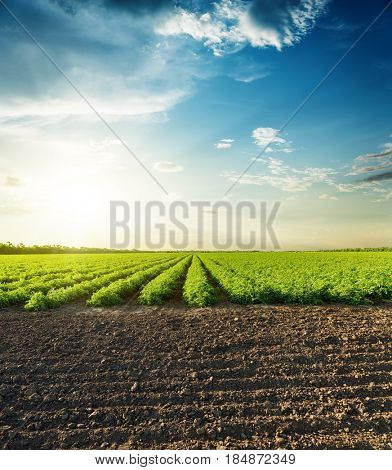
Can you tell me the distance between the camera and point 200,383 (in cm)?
728

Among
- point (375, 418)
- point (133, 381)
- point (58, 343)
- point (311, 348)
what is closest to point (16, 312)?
point (58, 343)

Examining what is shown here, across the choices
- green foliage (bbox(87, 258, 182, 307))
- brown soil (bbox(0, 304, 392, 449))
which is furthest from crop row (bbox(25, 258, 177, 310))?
brown soil (bbox(0, 304, 392, 449))

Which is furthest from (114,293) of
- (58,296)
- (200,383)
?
(200,383)

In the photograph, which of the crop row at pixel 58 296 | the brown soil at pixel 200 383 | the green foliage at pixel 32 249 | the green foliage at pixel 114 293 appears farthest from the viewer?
the green foliage at pixel 32 249

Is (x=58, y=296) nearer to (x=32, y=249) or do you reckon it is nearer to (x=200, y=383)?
(x=200, y=383)

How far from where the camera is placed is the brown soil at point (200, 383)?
5.75 meters

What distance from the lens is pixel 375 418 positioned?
6.08 meters

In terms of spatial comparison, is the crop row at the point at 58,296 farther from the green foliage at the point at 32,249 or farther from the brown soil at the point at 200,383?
the green foliage at the point at 32,249

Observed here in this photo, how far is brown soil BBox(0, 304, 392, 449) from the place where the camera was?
575 cm

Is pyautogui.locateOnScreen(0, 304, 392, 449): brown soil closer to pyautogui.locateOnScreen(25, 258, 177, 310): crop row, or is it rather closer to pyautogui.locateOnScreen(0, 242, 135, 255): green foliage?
pyautogui.locateOnScreen(25, 258, 177, 310): crop row

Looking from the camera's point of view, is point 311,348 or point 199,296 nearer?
point 311,348

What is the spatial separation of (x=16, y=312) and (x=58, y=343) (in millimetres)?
5165

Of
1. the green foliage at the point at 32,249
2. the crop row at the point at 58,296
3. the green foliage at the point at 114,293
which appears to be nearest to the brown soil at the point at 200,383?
the crop row at the point at 58,296

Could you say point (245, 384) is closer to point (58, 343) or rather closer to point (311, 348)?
point (311, 348)
